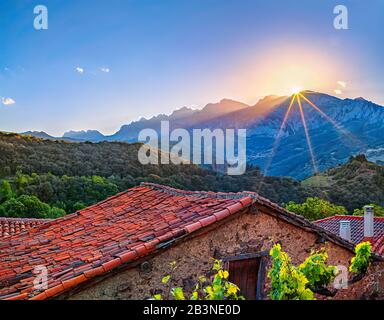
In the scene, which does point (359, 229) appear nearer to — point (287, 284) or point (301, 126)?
point (287, 284)

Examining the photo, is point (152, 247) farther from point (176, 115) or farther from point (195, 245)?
point (176, 115)

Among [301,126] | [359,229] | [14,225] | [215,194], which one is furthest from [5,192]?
[301,126]

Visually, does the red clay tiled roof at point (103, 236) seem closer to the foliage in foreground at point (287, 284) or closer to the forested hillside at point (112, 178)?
the foliage in foreground at point (287, 284)

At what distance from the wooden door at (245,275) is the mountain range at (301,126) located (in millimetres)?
25688

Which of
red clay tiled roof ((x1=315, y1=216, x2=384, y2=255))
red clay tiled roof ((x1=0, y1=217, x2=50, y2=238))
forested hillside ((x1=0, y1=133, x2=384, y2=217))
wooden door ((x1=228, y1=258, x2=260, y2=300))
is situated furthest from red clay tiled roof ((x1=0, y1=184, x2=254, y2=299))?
forested hillside ((x1=0, y1=133, x2=384, y2=217))

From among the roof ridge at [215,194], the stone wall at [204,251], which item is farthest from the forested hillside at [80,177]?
the stone wall at [204,251]

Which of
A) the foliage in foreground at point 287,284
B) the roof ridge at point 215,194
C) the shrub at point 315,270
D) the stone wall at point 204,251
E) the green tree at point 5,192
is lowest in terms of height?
the green tree at point 5,192

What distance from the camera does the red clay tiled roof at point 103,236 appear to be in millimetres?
4242

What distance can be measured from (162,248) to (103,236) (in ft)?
4.96

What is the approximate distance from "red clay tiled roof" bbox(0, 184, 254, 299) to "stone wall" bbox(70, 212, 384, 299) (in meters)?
0.22

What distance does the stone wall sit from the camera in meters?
4.29

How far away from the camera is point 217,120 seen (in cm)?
3503

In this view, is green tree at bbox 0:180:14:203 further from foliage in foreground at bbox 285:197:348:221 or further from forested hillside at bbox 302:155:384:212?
forested hillside at bbox 302:155:384:212

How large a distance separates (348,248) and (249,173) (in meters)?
30.9
